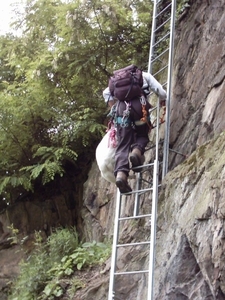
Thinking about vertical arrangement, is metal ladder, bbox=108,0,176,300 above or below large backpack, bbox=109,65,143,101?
below

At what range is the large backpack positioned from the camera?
6062 mm

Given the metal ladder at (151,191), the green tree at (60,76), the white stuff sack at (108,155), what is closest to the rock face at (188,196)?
the metal ladder at (151,191)

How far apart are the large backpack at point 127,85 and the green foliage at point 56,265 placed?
2.32 meters

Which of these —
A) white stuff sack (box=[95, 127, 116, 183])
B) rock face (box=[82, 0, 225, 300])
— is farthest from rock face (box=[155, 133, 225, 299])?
white stuff sack (box=[95, 127, 116, 183])

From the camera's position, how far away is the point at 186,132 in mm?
6539

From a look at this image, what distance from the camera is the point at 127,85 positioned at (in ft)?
19.9

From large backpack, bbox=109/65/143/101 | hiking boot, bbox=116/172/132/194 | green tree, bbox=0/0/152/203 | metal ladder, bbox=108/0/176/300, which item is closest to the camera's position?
metal ladder, bbox=108/0/176/300

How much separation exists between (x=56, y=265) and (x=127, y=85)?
286 cm

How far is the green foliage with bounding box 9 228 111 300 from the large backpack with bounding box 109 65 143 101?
91.4 inches

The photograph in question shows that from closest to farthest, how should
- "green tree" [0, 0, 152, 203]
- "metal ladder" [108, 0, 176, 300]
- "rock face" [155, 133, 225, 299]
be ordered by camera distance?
"rock face" [155, 133, 225, 299] < "metal ladder" [108, 0, 176, 300] < "green tree" [0, 0, 152, 203]

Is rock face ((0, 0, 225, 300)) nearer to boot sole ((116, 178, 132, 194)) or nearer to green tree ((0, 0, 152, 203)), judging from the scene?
boot sole ((116, 178, 132, 194))

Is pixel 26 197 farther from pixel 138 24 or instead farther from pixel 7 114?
pixel 138 24

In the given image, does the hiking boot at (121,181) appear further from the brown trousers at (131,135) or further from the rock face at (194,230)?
the rock face at (194,230)

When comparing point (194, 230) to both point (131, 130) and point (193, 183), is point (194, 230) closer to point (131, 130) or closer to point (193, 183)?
point (193, 183)
